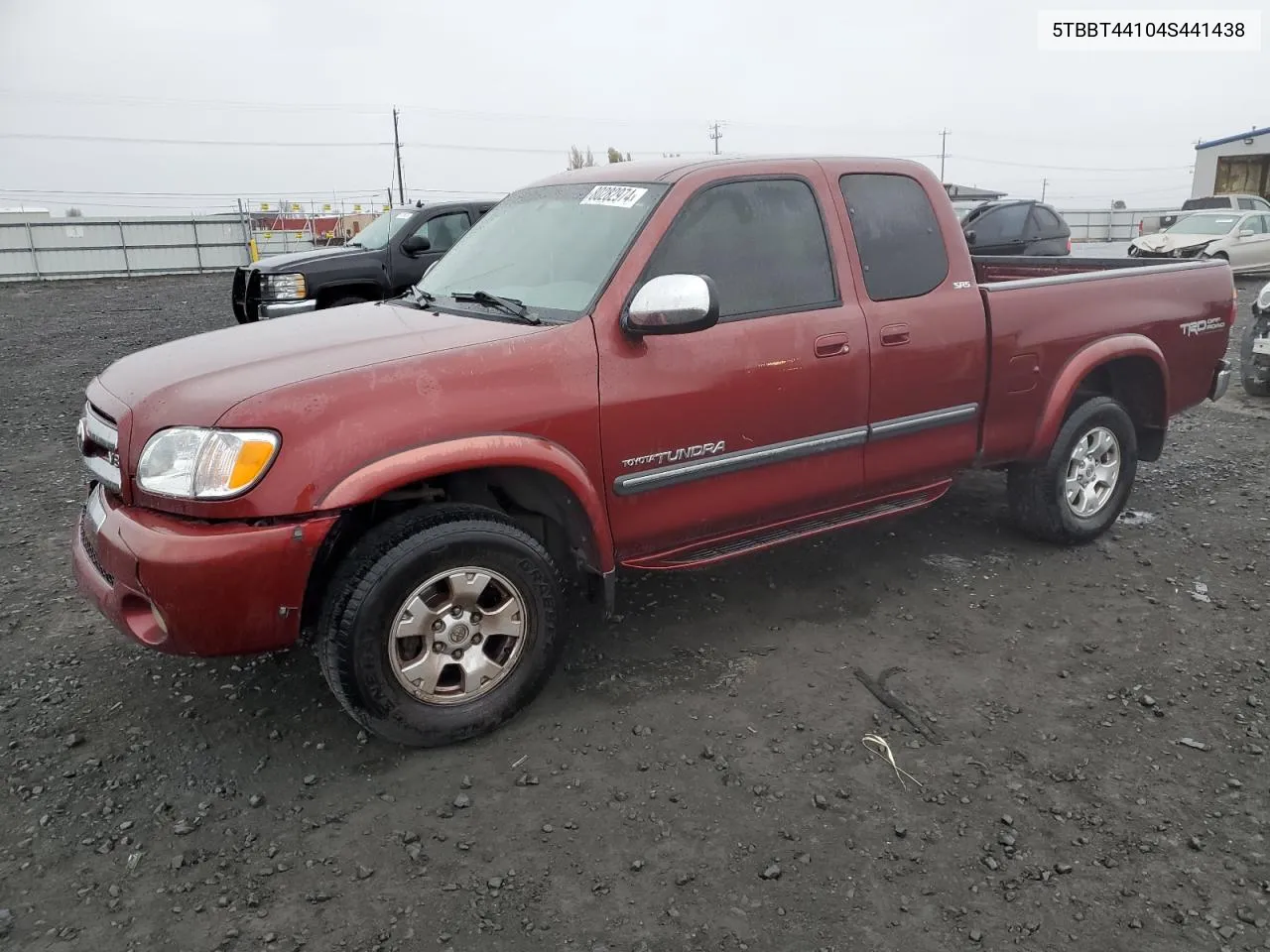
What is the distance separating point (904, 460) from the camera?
4105mm

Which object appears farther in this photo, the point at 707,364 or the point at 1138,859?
the point at 707,364

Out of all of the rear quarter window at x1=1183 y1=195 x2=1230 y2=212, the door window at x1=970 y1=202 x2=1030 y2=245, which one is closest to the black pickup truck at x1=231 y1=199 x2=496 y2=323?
the door window at x1=970 y1=202 x2=1030 y2=245

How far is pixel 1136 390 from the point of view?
499 centimetres

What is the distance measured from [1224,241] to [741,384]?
63.5 ft

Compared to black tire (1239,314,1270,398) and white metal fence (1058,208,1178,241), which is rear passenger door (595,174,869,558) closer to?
black tire (1239,314,1270,398)

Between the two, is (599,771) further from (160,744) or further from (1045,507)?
(1045,507)

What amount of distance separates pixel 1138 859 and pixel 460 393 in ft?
7.87

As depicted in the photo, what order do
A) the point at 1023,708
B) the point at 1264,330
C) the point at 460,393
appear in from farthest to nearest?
the point at 1264,330, the point at 1023,708, the point at 460,393

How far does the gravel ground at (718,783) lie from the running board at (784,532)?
16.4 inches

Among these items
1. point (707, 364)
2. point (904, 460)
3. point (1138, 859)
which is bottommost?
point (1138, 859)


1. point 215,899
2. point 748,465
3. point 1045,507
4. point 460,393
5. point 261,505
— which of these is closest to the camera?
point 215,899

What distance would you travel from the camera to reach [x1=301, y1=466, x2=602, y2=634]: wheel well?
9.85 ft

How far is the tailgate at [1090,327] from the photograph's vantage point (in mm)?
4270

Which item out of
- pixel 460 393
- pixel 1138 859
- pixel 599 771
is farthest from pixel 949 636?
pixel 460 393
